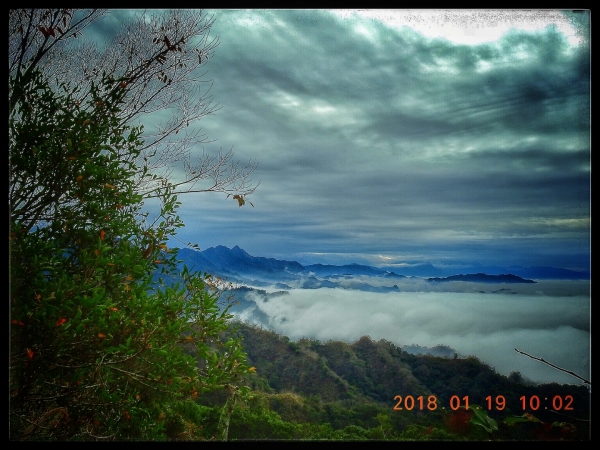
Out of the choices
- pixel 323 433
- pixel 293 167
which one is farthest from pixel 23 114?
pixel 323 433

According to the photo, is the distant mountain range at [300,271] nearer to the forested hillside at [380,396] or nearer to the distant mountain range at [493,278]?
the distant mountain range at [493,278]

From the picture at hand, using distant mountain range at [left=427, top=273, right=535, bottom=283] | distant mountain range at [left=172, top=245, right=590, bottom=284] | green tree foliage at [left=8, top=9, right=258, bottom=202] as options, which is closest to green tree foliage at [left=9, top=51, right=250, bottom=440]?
green tree foliage at [left=8, top=9, right=258, bottom=202]

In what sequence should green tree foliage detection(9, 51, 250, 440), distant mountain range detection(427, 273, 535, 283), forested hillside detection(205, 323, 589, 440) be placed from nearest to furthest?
green tree foliage detection(9, 51, 250, 440) < forested hillside detection(205, 323, 589, 440) < distant mountain range detection(427, 273, 535, 283)

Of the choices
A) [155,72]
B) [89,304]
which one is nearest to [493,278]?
[89,304]

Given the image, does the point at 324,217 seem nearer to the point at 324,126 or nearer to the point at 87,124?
the point at 324,126
